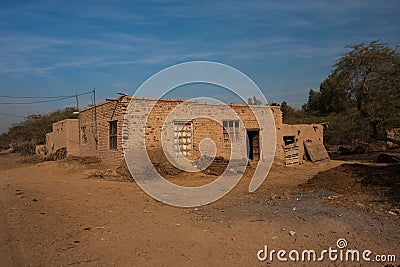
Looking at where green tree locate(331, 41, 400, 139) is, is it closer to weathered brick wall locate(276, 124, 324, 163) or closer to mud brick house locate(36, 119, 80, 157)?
weathered brick wall locate(276, 124, 324, 163)

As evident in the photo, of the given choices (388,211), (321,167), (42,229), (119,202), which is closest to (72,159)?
(119,202)

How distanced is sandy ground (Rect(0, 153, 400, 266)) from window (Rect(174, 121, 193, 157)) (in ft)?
16.6

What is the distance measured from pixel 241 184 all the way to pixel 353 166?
12.9ft

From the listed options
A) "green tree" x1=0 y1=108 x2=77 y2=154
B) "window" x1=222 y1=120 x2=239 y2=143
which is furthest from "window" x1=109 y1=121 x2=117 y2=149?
"green tree" x1=0 y1=108 x2=77 y2=154

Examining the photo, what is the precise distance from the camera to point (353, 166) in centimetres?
1133

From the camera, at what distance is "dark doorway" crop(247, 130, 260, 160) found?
1705cm

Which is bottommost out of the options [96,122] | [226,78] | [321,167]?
[321,167]

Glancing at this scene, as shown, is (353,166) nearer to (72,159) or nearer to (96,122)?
(96,122)

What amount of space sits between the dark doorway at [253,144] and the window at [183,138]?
3823 mm

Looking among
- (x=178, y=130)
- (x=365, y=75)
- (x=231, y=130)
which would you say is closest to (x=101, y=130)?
(x=178, y=130)

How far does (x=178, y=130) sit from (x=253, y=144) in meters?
4.80

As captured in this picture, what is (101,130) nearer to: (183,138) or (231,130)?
Answer: (183,138)

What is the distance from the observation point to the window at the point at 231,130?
15.7 metres

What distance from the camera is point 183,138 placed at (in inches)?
570
